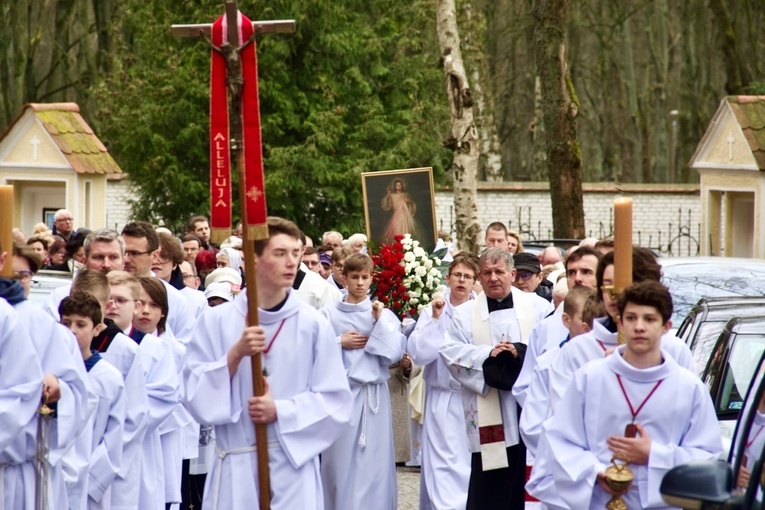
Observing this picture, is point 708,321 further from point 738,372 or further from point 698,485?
point 698,485

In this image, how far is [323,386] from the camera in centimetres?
591

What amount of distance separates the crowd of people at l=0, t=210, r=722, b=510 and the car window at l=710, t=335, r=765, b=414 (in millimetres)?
767

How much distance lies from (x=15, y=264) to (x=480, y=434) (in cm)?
331

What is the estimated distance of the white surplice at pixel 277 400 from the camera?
5.74 meters

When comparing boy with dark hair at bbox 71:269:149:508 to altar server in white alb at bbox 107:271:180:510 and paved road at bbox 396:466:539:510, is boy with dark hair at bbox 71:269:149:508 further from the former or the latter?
paved road at bbox 396:466:539:510

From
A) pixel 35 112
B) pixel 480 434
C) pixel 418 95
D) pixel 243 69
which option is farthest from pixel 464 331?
pixel 418 95

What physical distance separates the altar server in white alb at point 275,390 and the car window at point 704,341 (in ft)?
6.99

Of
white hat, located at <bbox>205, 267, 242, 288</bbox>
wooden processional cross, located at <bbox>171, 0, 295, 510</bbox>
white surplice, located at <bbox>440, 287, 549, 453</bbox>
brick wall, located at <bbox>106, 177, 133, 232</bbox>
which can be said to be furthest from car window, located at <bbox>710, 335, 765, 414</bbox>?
brick wall, located at <bbox>106, 177, 133, 232</bbox>

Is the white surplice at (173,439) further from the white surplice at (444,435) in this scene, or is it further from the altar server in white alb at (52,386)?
the white surplice at (444,435)

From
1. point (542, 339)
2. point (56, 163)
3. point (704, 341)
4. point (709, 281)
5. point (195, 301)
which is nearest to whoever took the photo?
point (704, 341)

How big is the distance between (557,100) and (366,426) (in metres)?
9.25

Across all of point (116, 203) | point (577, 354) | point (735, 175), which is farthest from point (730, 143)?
point (577, 354)

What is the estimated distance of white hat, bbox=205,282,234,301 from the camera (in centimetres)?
966

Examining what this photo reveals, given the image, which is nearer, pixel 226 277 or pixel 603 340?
pixel 603 340
